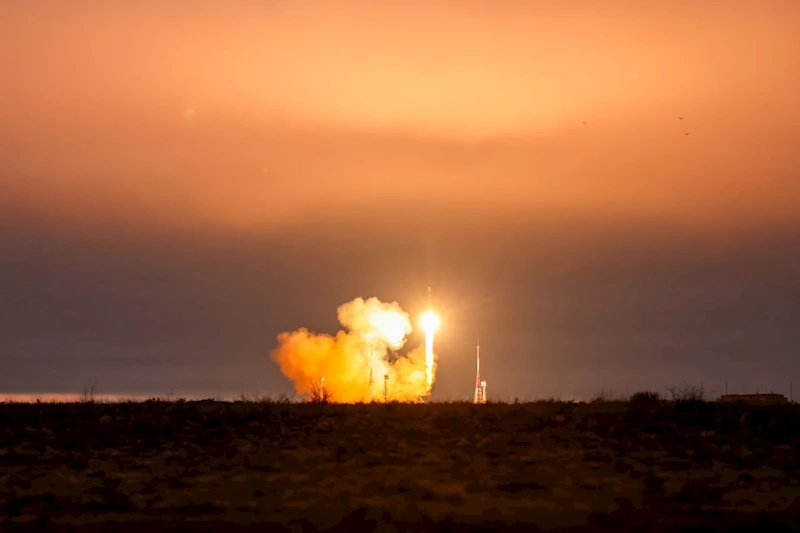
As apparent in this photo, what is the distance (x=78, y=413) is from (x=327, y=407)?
23.2ft

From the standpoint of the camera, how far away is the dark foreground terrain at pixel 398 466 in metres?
22.0

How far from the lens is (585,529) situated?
2123cm

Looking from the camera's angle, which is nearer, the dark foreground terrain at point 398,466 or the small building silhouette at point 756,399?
the dark foreground terrain at point 398,466

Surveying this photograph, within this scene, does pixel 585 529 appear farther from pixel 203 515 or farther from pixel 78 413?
pixel 78 413

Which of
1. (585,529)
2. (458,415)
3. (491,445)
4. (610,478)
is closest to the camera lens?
(585,529)

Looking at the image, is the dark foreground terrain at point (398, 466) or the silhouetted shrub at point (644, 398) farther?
the silhouetted shrub at point (644, 398)

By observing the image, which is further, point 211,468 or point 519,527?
point 211,468

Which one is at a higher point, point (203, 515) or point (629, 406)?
point (629, 406)

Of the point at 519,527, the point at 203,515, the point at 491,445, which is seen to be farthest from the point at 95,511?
the point at 491,445

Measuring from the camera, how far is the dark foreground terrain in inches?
864

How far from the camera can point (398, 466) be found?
26328 millimetres

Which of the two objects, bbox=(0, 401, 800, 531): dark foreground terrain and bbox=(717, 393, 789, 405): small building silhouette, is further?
bbox=(717, 393, 789, 405): small building silhouette

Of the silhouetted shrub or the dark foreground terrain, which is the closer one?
the dark foreground terrain

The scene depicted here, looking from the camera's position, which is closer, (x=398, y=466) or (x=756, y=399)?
(x=398, y=466)
